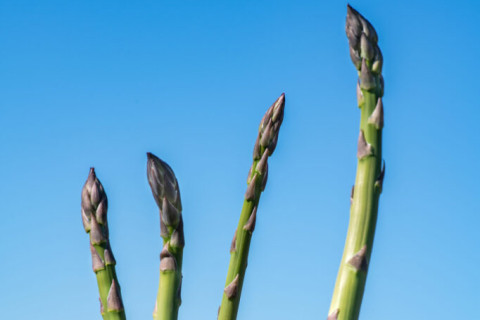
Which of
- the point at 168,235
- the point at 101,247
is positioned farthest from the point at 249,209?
the point at 101,247

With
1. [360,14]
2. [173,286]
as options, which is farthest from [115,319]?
[360,14]

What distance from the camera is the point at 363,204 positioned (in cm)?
149

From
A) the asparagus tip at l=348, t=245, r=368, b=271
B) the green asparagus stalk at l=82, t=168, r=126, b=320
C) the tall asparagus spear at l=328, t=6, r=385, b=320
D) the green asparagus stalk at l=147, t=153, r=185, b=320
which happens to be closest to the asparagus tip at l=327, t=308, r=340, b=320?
the tall asparagus spear at l=328, t=6, r=385, b=320

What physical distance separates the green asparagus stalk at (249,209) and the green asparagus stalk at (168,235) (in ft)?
0.52

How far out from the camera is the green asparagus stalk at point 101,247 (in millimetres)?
1929

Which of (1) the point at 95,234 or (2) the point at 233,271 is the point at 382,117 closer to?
(2) the point at 233,271

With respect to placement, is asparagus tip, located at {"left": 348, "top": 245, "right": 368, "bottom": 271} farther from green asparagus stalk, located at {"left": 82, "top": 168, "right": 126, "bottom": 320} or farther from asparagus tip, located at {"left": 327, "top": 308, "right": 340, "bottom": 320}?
green asparagus stalk, located at {"left": 82, "top": 168, "right": 126, "bottom": 320}

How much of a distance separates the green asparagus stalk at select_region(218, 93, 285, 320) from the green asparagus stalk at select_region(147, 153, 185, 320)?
0.52ft

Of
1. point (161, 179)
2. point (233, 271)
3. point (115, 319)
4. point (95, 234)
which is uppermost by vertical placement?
point (161, 179)

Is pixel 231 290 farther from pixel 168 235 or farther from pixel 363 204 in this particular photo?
pixel 363 204

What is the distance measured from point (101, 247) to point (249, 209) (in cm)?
57

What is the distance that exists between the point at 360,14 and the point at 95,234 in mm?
1223

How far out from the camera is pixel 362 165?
1.54 metres

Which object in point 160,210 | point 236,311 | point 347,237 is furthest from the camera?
point 160,210
